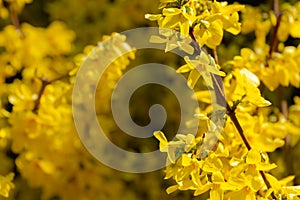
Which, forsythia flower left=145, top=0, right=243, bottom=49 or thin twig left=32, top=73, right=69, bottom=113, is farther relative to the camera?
thin twig left=32, top=73, right=69, bottom=113

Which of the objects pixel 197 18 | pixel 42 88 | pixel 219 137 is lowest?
pixel 42 88

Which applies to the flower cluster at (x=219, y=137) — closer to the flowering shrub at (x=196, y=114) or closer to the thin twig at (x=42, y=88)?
the flowering shrub at (x=196, y=114)

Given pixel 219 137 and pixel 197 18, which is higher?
pixel 197 18

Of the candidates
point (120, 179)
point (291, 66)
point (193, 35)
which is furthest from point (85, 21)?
point (193, 35)

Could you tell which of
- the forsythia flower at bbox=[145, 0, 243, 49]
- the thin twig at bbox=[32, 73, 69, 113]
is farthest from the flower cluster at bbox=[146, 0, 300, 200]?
the thin twig at bbox=[32, 73, 69, 113]

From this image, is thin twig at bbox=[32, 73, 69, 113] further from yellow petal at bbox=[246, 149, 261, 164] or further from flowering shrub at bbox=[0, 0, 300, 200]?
yellow petal at bbox=[246, 149, 261, 164]

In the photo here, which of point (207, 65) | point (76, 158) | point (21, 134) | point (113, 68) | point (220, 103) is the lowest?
point (76, 158)

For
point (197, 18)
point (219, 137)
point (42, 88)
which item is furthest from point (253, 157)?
point (42, 88)

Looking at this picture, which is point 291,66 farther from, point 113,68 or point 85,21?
point 85,21

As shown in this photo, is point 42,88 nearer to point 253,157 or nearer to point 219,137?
point 219,137
